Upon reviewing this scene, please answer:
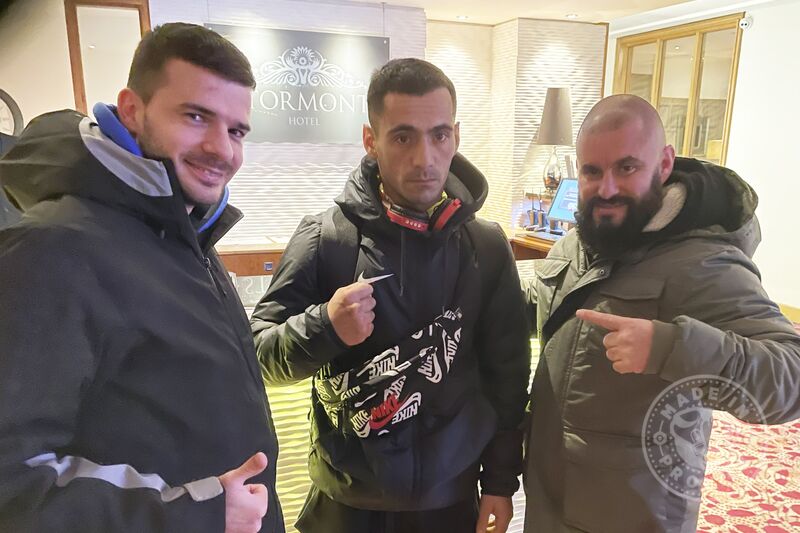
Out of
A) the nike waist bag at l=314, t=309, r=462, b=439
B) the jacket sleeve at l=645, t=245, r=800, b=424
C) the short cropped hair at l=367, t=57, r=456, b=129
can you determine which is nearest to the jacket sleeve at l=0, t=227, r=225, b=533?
the nike waist bag at l=314, t=309, r=462, b=439

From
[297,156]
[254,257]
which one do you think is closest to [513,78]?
[297,156]

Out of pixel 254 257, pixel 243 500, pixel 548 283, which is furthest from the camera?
pixel 254 257

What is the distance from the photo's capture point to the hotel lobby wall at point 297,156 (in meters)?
4.79

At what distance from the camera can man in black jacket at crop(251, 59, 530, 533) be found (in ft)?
3.90

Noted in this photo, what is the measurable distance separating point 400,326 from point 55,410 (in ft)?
2.24

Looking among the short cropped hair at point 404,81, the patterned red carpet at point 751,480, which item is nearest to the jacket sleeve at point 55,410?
the short cropped hair at point 404,81

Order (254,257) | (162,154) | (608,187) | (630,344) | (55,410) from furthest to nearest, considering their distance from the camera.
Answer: (254,257) → (608,187) → (630,344) → (162,154) → (55,410)

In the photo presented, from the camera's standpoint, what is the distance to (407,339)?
1.21 metres

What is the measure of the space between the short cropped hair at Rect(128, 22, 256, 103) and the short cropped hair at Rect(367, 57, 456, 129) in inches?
14.4

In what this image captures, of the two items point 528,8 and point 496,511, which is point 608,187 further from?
point 528,8

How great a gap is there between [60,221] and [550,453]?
3.53 ft

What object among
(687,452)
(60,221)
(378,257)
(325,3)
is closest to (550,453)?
(687,452)

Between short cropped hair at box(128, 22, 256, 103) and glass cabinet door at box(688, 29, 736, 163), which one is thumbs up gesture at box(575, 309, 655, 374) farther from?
glass cabinet door at box(688, 29, 736, 163)

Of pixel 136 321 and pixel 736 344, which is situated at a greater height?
pixel 136 321
